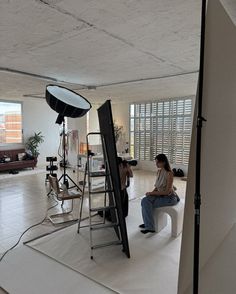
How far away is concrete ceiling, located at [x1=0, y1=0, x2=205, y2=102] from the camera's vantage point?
1923mm

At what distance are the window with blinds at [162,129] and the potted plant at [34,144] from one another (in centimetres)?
347

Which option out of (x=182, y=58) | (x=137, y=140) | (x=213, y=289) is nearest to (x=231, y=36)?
(x=182, y=58)

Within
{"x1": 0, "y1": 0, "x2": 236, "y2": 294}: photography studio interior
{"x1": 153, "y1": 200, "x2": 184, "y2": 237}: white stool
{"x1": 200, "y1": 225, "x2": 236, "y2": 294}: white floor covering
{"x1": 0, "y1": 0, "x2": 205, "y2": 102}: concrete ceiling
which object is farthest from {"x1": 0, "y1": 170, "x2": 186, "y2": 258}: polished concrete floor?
{"x1": 0, "y1": 0, "x2": 205, "y2": 102}: concrete ceiling

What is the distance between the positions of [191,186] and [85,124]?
25.8 ft

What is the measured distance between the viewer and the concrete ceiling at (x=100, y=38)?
6.31 ft

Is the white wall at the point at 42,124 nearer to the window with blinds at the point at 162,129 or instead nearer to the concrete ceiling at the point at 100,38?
the window with blinds at the point at 162,129

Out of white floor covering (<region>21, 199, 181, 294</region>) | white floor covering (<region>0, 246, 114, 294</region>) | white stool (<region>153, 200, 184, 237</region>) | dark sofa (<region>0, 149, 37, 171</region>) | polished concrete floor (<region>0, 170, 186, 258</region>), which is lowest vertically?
white floor covering (<region>0, 246, 114, 294</region>)

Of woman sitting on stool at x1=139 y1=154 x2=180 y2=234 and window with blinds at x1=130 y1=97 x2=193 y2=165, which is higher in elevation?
window with blinds at x1=130 y1=97 x2=193 y2=165

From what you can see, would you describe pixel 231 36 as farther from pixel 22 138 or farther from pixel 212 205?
pixel 22 138

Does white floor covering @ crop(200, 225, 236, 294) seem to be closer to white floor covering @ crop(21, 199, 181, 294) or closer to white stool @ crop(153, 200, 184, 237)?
white floor covering @ crop(21, 199, 181, 294)

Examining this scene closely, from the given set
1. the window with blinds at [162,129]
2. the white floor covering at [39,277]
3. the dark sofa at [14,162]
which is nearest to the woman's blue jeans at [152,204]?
the white floor covering at [39,277]

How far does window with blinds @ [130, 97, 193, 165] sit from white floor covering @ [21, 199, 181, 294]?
173 inches

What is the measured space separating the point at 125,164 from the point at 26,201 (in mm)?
2368

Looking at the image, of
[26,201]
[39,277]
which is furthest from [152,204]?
[26,201]
